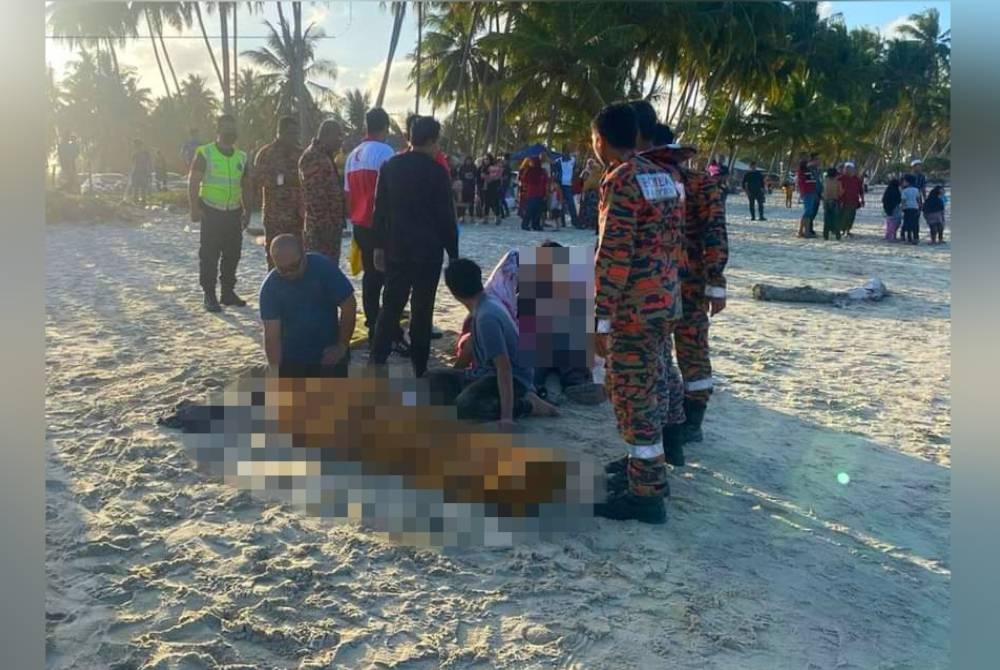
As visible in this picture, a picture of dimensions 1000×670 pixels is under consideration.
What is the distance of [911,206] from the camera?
50.9 feet

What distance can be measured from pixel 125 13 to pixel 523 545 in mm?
25133

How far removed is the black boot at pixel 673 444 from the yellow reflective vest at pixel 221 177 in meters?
4.58

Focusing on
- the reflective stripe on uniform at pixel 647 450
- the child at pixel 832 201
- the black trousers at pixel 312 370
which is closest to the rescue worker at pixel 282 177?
the black trousers at pixel 312 370

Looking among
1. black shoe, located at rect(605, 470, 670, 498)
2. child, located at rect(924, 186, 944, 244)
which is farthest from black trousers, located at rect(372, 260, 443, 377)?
child, located at rect(924, 186, 944, 244)

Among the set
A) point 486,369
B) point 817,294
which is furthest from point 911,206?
point 486,369

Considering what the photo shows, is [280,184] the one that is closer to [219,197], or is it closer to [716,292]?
[219,197]

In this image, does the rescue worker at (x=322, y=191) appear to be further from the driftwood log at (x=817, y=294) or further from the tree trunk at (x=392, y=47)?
the tree trunk at (x=392, y=47)

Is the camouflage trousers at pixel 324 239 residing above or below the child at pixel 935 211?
below

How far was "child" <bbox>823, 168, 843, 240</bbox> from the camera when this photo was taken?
15664mm

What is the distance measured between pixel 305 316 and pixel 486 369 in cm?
107

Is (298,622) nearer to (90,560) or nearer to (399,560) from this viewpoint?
(399,560)

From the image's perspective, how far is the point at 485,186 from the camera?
17188 millimetres

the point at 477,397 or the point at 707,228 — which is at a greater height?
the point at 707,228

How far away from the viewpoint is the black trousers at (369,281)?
5.69 metres
